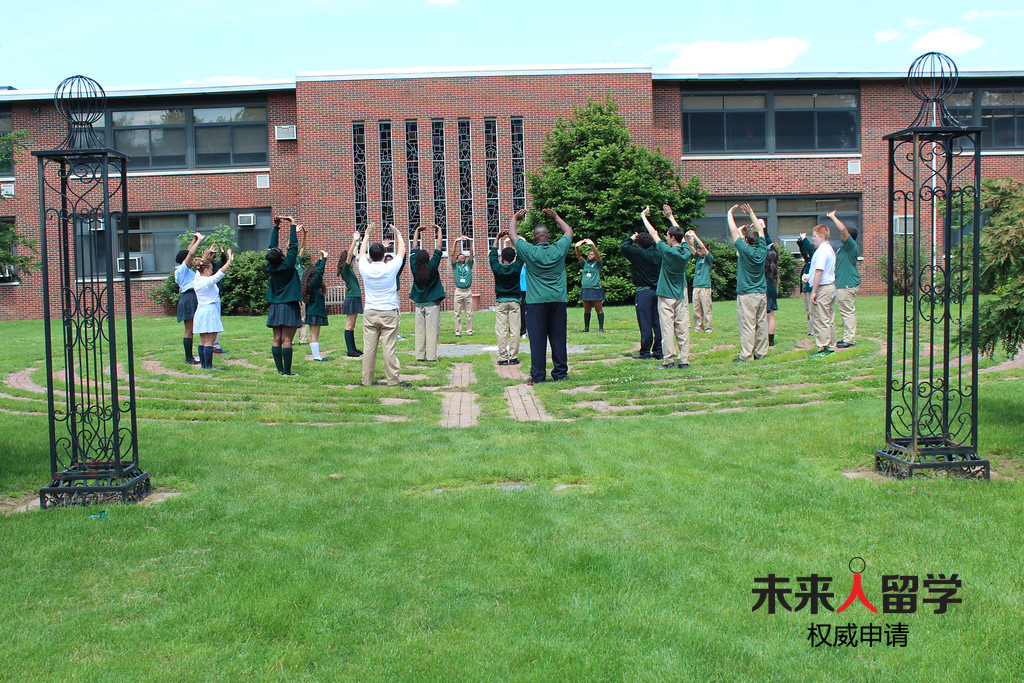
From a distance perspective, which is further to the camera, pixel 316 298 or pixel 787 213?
pixel 787 213

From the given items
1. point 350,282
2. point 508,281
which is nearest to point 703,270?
point 508,281

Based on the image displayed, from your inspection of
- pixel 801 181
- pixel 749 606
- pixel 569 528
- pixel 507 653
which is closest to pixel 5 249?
pixel 569 528

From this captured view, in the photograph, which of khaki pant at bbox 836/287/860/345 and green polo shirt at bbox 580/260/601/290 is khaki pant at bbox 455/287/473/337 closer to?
green polo shirt at bbox 580/260/601/290

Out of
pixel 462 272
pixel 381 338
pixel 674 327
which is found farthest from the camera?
pixel 462 272

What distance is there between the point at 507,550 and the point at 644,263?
8699 millimetres

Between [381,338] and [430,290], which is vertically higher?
[430,290]

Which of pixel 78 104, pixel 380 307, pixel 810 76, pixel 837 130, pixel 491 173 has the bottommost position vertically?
pixel 380 307

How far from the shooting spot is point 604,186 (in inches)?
1063

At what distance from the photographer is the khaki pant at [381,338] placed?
10891mm

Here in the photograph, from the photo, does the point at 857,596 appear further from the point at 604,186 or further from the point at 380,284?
the point at 604,186

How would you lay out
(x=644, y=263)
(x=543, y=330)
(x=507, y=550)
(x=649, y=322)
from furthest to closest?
(x=649, y=322)
(x=644, y=263)
(x=543, y=330)
(x=507, y=550)

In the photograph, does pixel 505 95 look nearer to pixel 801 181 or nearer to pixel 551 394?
pixel 801 181

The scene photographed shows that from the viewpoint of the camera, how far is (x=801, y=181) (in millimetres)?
29781

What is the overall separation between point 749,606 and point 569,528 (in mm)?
1354
